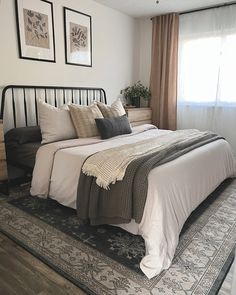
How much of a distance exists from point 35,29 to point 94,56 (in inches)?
42.4

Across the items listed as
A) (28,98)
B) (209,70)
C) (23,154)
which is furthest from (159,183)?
(209,70)

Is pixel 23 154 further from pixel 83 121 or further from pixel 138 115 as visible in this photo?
pixel 138 115

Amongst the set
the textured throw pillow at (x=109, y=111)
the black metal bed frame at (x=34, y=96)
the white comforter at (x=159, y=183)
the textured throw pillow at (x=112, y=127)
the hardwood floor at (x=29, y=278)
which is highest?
the black metal bed frame at (x=34, y=96)

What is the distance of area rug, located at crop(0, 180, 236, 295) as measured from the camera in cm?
143

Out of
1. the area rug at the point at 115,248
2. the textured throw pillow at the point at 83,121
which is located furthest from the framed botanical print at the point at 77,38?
the area rug at the point at 115,248

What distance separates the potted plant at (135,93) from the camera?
175 inches

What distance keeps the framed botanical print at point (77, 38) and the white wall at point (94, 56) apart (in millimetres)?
71

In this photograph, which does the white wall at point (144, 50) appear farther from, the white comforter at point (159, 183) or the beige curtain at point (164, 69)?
the white comforter at point (159, 183)

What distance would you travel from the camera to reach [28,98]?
3018 mm

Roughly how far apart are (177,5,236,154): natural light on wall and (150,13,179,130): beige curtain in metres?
0.13

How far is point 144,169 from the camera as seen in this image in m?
1.68

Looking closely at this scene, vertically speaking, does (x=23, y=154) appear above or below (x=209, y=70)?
below

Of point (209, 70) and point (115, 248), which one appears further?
point (209, 70)

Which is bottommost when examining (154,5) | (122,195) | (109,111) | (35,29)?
(122,195)
